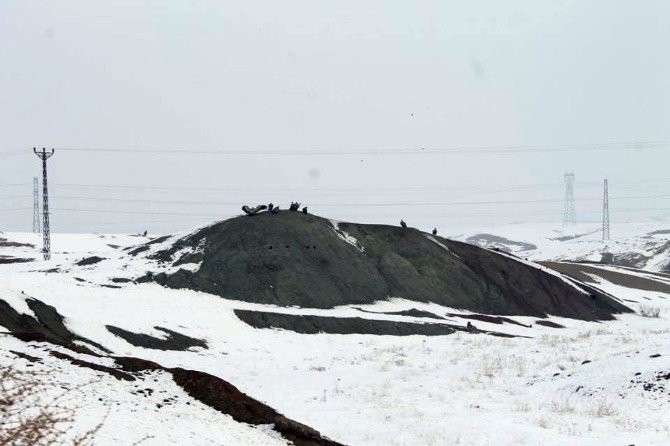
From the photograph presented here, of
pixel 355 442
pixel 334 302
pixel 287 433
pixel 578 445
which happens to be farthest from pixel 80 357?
pixel 334 302

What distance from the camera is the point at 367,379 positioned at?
21031 millimetres

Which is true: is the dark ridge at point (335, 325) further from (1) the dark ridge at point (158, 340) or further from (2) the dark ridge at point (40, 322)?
(2) the dark ridge at point (40, 322)

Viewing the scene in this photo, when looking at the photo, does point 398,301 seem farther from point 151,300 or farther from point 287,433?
point 287,433

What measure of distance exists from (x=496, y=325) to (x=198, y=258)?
19.7m

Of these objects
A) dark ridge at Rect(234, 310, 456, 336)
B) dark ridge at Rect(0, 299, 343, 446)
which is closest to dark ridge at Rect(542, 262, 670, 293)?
dark ridge at Rect(234, 310, 456, 336)

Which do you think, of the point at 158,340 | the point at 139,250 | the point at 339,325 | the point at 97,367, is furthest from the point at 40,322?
the point at 139,250

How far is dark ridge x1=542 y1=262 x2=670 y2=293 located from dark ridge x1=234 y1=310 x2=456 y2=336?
40.4 meters

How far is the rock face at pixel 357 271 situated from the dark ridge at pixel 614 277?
16.9 metres

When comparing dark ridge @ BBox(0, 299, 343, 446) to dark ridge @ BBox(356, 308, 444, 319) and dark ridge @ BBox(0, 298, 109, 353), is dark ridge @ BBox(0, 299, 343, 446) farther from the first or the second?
dark ridge @ BBox(356, 308, 444, 319)

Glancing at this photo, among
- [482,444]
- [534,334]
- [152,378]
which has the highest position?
[152,378]

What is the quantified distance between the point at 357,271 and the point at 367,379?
24.4 metres

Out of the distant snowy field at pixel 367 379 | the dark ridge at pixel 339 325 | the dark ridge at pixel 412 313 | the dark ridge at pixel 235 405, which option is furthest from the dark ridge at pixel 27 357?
the dark ridge at pixel 412 313

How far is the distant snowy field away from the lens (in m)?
11.6

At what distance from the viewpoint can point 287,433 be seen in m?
11.7
